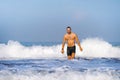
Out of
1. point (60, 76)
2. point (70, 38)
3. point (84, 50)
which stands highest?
point (70, 38)

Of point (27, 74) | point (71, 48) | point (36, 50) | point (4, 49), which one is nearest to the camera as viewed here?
point (27, 74)

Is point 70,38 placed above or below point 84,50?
above

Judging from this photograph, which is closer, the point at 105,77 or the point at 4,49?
the point at 105,77

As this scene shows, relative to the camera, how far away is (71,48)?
1414 cm

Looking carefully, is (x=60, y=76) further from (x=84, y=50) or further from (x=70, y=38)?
(x=84, y=50)

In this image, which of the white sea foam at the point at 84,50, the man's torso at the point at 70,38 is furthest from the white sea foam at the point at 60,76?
the white sea foam at the point at 84,50

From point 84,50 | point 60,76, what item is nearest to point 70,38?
point 60,76

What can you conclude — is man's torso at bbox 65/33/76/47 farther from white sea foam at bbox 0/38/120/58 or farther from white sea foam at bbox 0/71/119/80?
white sea foam at bbox 0/38/120/58

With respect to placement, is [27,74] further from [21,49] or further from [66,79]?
[21,49]

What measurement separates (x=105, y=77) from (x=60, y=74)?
1.40 meters

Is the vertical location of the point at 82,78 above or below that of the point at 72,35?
below

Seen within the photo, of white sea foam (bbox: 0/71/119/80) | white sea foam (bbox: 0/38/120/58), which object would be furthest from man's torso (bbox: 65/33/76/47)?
white sea foam (bbox: 0/38/120/58)

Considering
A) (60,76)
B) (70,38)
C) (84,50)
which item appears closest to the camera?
(60,76)

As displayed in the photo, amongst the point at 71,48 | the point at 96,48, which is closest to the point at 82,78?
the point at 71,48
